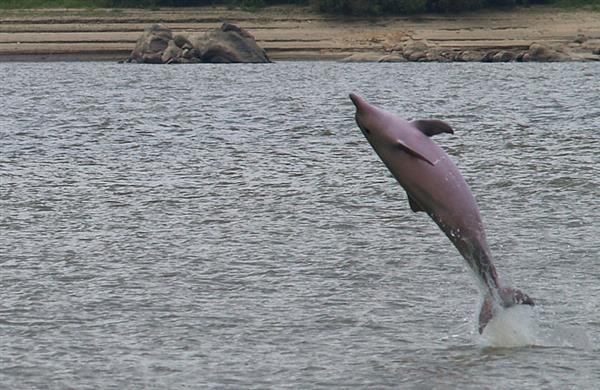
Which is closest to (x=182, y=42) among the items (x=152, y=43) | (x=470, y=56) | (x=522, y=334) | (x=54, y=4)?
(x=152, y=43)

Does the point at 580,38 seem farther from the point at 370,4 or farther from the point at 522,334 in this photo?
the point at 522,334

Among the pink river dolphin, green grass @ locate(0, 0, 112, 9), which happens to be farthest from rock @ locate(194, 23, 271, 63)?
the pink river dolphin

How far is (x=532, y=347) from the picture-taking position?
40.0 ft

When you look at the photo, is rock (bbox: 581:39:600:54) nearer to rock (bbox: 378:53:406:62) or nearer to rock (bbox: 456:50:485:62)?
rock (bbox: 456:50:485:62)

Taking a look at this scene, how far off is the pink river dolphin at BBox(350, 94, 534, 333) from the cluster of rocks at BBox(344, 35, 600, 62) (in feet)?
204

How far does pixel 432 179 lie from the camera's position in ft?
35.0

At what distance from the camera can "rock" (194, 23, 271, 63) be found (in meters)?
73.9

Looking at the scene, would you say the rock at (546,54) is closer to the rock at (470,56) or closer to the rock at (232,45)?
the rock at (470,56)

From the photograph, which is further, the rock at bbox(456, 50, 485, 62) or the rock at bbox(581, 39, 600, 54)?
the rock at bbox(456, 50, 485, 62)

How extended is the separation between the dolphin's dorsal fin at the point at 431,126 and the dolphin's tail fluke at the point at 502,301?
4.92ft

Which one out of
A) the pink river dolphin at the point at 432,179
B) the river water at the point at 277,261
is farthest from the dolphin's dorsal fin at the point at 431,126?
the river water at the point at 277,261

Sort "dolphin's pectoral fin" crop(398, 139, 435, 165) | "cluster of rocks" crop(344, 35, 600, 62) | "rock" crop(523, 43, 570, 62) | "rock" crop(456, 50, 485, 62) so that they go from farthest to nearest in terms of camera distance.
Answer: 1. "rock" crop(456, 50, 485, 62)
2. "cluster of rocks" crop(344, 35, 600, 62)
3. "rock" crop(523, 43, 570, 62)
4. "dolphin's pectoral fin" crop(398, 139, 435, 165)

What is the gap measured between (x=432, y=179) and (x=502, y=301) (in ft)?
4.34

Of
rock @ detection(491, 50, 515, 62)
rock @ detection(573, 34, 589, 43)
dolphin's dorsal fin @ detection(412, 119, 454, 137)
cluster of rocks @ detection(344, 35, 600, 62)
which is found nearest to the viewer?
dolphin's dorsal fin @ detection(412, 119, 454, 137)
